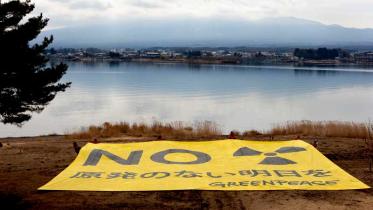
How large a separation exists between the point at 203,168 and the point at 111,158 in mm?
2180

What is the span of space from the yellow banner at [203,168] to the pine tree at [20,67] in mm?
1688

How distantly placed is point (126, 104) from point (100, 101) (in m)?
3.63

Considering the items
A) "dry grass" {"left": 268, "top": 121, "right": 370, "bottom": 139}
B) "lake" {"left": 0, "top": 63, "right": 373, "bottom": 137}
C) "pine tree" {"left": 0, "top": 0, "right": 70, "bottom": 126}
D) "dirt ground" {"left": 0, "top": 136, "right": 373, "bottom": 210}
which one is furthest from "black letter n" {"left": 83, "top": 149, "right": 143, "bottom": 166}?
"lake" {"left": 0, "top": 63, "right": 373, "bottom": 137}

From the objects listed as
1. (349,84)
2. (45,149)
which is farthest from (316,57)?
(45,149)

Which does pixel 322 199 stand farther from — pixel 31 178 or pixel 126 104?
pixel 126 104

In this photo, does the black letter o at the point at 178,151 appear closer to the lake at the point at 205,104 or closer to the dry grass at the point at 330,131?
the dry grass at the point at 330,131

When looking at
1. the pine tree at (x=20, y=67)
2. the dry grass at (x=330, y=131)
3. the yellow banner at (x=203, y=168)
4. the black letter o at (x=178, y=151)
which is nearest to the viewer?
the pine tree at (x=20, y=67)

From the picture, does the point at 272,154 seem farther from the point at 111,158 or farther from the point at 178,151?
the point at 111,158

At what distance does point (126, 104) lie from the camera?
46125mm

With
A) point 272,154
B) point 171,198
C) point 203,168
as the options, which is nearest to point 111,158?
point 203,168

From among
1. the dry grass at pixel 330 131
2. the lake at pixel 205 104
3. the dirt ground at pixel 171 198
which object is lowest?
the lake at pixel 205 104

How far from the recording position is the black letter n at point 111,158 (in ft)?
37.9

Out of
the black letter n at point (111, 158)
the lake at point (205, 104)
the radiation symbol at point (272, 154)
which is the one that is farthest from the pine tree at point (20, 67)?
the lake at point (205, 104)

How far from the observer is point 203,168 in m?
11.1
